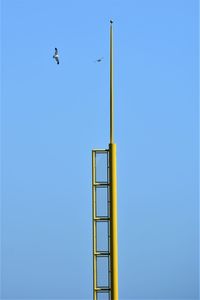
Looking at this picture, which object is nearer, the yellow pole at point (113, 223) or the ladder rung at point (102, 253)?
the yellow pole at point (113, 223)

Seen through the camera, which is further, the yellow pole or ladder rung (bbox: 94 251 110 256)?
ladder rung (bbox: 94 251 110 256)

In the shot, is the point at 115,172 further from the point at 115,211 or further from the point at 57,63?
the point at 57,63

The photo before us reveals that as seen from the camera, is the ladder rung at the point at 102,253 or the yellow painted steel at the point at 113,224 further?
the ladder rung at the point at 102,253

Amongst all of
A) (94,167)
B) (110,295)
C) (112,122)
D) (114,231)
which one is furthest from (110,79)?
(110,295)

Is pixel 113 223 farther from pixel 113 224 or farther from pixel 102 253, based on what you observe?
pixel 102 253

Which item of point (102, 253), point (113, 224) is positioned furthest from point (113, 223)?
point (102, 253)

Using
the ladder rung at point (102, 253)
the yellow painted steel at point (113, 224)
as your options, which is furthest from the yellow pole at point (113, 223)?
the ladder rung at point (102, 253)

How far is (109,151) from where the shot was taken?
2867 centimetres

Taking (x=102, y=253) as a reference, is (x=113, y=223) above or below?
above

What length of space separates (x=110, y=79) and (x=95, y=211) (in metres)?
5.19

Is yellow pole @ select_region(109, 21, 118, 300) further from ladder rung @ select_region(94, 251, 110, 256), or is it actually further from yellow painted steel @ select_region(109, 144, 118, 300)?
ladder rung @ select_region(94, 251, 110, 256)

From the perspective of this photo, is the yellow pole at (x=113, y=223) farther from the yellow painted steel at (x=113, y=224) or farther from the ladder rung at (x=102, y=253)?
the ladder rung at (x=102, y=253)

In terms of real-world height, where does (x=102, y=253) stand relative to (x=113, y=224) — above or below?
below

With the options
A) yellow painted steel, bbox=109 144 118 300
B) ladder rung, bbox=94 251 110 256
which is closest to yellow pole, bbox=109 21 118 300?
yellow painted steel, bbox=109 144 118 300
